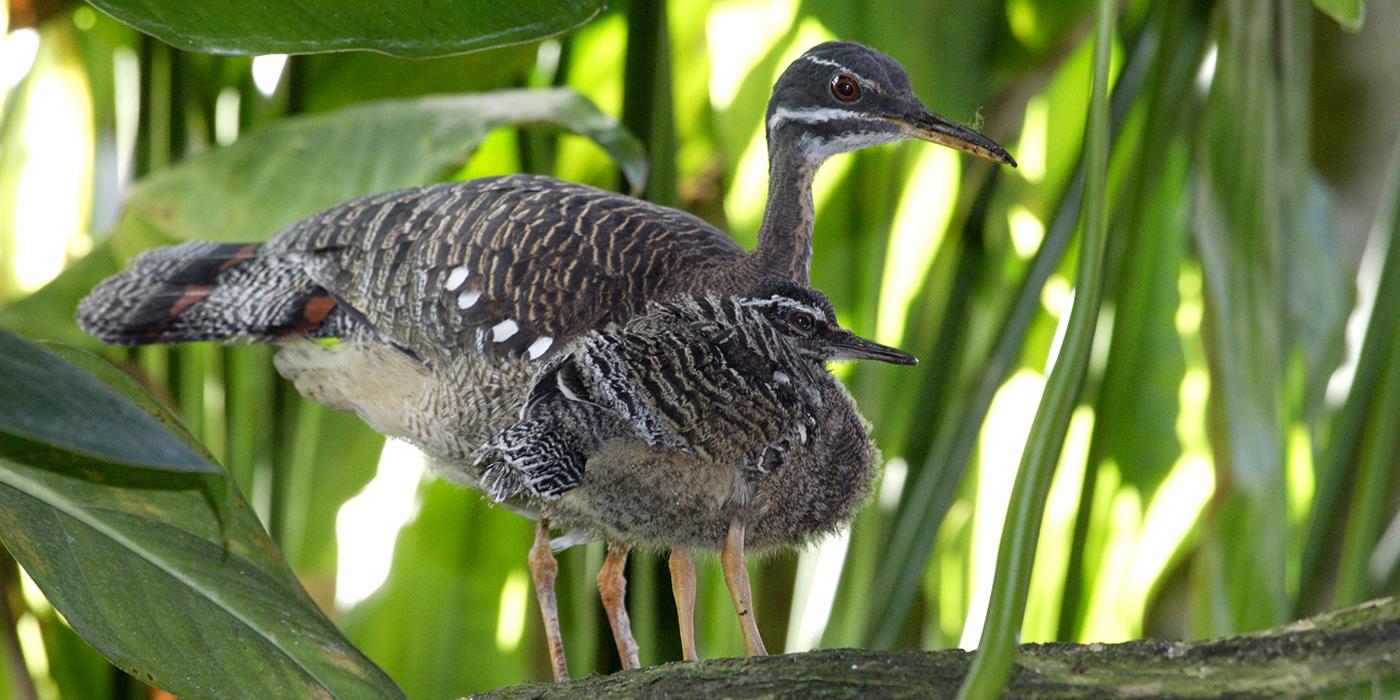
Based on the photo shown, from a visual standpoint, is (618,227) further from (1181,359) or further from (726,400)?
(1181,359)

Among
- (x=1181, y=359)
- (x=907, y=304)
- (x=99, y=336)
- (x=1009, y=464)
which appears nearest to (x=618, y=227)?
(x=99, y=336)

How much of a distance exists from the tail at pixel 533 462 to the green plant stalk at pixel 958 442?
72 cm

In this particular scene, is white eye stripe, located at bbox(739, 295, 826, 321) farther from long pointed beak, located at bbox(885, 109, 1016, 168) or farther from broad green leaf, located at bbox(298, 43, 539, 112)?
broad green leaf, located at bbox(298, 43, 539, 112)

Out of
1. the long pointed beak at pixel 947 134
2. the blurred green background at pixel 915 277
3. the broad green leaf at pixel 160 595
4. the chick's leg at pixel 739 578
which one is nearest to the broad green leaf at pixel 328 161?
the blurred green background at pixel 915 277

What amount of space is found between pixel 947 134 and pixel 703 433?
33 cm

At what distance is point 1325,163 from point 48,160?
188 cm

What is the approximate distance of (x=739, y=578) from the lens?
110 cm

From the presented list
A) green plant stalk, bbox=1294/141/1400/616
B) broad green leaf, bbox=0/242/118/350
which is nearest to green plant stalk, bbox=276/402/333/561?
broad green leaf, bbox=0/242/118/350

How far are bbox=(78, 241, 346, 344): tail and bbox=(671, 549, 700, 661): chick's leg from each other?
381 mm

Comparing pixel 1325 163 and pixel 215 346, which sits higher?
pixel 1325 163

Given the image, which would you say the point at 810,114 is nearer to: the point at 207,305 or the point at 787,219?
the point at 787,219

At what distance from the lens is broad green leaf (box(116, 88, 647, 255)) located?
4.58 feet

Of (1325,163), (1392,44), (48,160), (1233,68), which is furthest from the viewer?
(48,160)

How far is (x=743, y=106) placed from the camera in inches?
65.7
